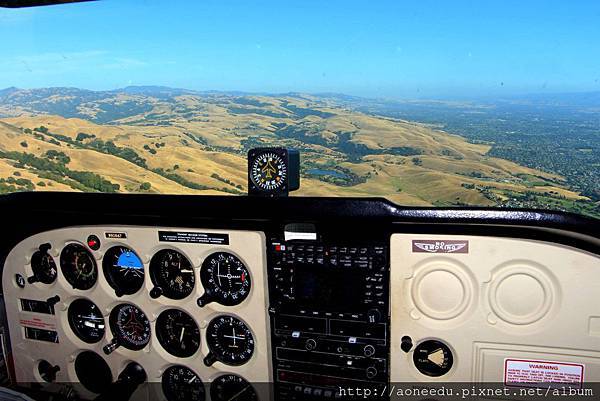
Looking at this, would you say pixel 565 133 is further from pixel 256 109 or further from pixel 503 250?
pixel 256 109

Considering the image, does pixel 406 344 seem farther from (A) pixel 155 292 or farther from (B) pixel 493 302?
(A) pixel 155 292

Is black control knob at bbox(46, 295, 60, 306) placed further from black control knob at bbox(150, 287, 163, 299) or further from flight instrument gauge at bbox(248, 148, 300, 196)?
flight instrument gauge at bbox(248, 148, 300, 196)

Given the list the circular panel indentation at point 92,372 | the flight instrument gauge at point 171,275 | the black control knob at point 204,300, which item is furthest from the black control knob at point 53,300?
the black control knob at point 204,300

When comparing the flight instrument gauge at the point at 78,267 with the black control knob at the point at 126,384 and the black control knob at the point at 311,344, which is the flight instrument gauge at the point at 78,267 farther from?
the black control knob at the point at 311,344

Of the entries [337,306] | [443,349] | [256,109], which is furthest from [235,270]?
[443,349]

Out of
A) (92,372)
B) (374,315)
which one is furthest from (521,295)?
(92,372)

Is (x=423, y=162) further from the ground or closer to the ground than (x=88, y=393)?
further from the ground
